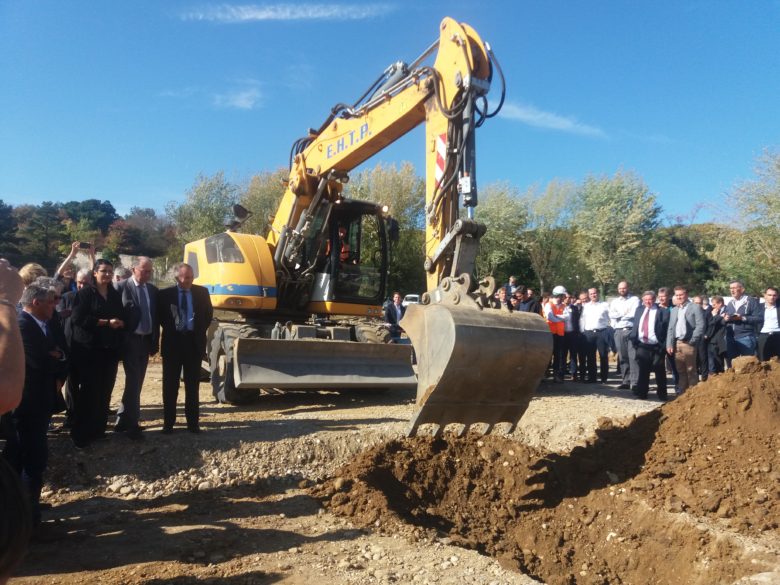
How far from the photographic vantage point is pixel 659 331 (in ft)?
29.4

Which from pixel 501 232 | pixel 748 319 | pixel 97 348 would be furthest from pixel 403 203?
pixel 97 348

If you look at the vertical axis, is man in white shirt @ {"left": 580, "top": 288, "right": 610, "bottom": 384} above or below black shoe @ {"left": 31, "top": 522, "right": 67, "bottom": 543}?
above

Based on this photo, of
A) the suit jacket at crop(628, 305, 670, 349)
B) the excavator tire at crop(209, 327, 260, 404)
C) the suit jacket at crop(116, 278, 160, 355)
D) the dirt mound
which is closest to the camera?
the dirt mound

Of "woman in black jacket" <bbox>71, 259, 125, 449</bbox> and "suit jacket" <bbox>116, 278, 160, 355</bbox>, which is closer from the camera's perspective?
"woman in black jacket" <bbox>71, 259, 125, 449</bbox>

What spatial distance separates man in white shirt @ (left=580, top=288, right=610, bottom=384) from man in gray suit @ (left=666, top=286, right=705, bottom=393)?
1.91 meters

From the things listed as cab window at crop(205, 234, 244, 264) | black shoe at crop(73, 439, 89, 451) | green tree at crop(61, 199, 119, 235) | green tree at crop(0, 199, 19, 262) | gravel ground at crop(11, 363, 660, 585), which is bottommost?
gravel ground at crop(11, 363, 660, 585)

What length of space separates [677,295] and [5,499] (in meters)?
9.12

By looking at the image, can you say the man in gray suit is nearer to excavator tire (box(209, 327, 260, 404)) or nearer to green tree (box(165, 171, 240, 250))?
excavator tire (box(209, 327, 260, 404))

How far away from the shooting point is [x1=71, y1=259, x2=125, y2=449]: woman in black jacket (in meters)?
5.32

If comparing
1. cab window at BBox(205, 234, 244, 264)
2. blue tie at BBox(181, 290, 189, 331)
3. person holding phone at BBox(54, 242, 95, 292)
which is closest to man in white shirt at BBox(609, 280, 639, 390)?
cab window at BBox(205, 234, 244, 264)

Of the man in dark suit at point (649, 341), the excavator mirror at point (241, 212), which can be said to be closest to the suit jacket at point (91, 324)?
the excavator mirror at point (241, 212)

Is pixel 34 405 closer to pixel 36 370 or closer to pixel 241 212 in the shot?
pixel 36 370

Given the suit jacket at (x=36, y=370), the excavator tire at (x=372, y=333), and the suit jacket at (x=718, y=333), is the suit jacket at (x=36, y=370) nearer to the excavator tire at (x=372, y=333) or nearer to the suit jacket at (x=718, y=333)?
the excavator tire at (x=372, y=333)

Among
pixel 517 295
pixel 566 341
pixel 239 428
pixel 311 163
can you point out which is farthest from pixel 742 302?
pixel 239 428
